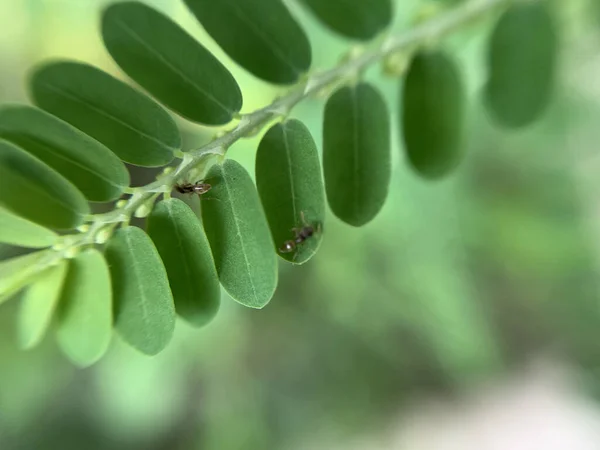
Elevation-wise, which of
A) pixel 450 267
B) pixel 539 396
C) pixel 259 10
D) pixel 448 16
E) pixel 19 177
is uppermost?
pixel 450 267

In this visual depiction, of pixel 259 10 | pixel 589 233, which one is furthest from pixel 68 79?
pixel 589 233

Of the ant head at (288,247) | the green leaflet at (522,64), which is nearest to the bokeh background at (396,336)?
the green leaflet at (522,64)

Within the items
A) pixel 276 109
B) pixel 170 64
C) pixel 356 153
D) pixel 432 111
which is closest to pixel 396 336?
pixel 432 111

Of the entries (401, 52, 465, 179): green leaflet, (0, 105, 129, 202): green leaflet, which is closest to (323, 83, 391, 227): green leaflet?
(401, 52, 465, 179): green leaflet

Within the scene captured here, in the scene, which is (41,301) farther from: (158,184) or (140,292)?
(158,184)

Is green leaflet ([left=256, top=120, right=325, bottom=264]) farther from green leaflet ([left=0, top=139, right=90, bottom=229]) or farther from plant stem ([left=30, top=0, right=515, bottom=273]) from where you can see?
green leaflet ([left=0, top=139, right=90, bottom=229])

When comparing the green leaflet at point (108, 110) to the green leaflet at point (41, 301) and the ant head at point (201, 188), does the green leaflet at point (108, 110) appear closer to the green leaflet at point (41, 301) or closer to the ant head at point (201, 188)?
the ant head at point (201, 188)

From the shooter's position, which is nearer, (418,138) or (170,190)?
(170,190)

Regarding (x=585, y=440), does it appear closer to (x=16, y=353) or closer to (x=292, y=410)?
(x=292, y=410)
